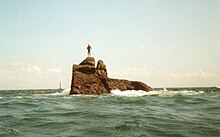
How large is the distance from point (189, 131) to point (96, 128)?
4.14 m

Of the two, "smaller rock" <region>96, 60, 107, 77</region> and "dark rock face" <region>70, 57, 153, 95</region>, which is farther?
"smaller rock" <region>96, 60, 107, 77</region>

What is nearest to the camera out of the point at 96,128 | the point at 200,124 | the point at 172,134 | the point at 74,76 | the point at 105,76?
the point at 172,134

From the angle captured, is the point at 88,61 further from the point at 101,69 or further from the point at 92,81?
the point at 92,81

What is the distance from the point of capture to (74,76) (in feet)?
140

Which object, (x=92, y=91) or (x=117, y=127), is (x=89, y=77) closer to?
(x=92, y=91)

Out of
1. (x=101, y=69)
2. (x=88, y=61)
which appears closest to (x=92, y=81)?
(x=101, y=69)

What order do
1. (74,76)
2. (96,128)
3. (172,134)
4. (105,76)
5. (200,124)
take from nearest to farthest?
(172,134)
(96,128)
(200,124)
(74,76)
(105,76)

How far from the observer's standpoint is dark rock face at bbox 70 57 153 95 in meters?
42.7

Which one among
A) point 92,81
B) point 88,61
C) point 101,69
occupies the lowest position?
point 92,81

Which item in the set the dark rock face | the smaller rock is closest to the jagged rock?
the dark rock face

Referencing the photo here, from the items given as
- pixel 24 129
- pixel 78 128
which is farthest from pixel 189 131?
pixel 24 129

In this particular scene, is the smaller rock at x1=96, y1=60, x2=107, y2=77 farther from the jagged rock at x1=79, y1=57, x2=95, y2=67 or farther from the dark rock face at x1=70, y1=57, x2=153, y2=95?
the jagged rock at x1=79, y1=57, x2=95, y2=67

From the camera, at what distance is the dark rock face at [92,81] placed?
42.7 meters

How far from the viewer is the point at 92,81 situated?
43.7 m
